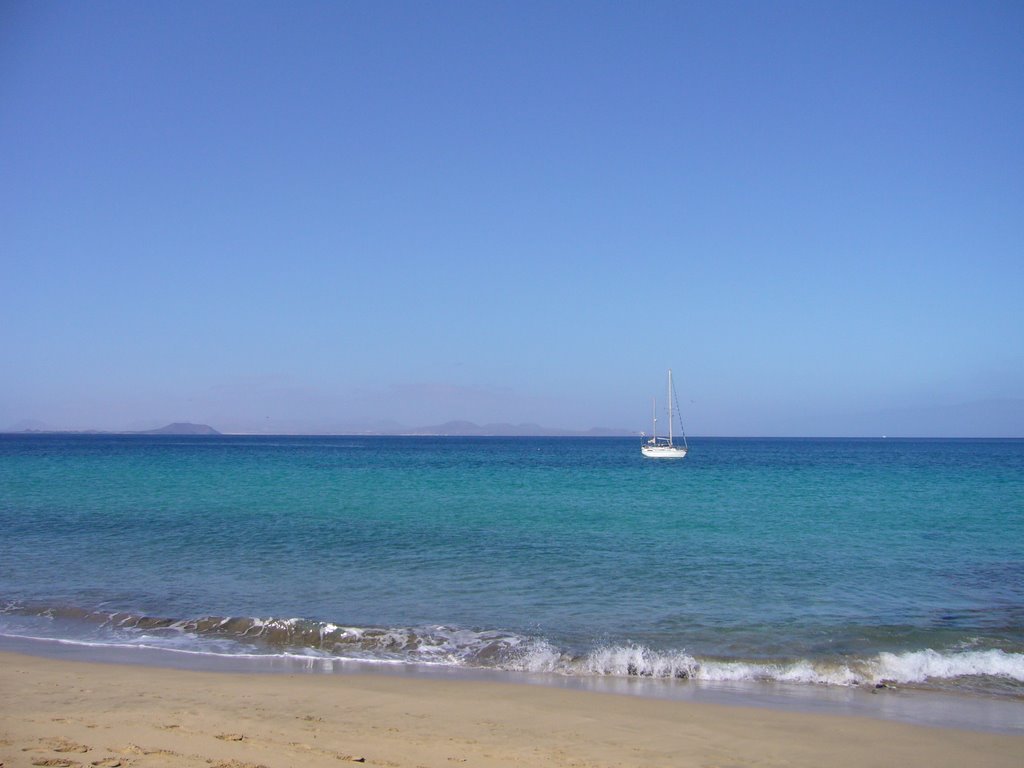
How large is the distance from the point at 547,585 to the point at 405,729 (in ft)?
25.5

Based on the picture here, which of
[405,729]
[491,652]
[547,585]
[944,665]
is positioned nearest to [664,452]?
[547,585]

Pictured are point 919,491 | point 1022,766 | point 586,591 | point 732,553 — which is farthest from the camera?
point 919,491

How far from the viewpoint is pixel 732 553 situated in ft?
63.9

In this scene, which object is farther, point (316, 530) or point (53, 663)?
point (316, 530)

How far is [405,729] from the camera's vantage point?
26.1 ft

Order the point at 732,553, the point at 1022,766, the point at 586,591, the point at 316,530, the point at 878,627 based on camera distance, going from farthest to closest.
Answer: the point at 316,530 → the point at 732,553 → the point at 586,591 → the point at 878,627 → the point at 1022,766

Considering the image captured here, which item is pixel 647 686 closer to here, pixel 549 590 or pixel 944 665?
pixel 944 665

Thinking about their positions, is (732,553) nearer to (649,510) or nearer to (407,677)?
(649,510)

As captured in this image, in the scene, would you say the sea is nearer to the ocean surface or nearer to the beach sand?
the ocean surface

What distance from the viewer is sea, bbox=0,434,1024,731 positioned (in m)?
11.0

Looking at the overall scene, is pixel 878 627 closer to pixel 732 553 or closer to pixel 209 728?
pixel 732 553

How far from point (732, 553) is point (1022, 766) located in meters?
12.0

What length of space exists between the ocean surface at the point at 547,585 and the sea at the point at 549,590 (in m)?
0.06

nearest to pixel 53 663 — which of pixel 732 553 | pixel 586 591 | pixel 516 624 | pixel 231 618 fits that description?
pixel 231 618
